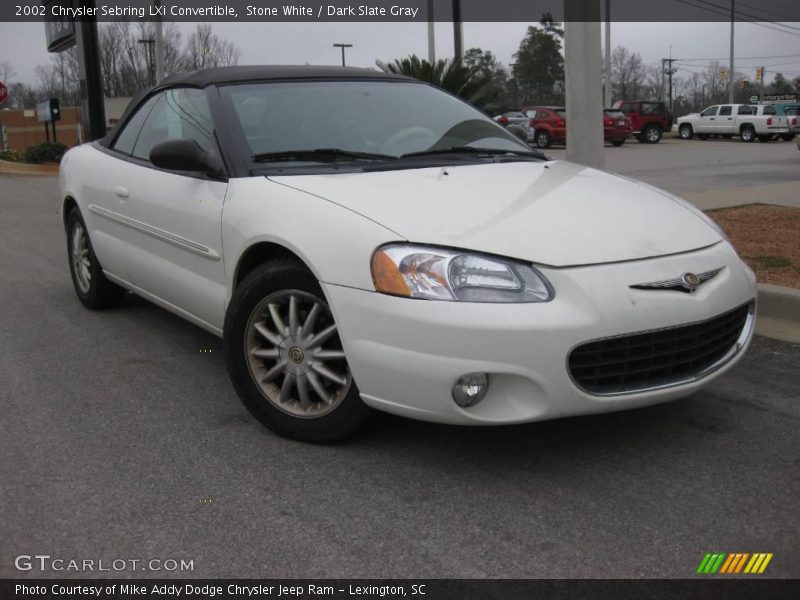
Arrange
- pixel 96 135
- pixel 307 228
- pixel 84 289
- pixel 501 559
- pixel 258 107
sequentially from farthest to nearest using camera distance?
1. pixel 96 135
2. pixel 84 289
3. pixel 258 107
4. pixel 307 228
5. pixel 501 559

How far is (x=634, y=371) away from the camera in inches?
122

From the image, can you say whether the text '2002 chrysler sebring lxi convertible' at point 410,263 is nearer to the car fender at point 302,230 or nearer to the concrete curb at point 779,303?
the car fender at point 302,230

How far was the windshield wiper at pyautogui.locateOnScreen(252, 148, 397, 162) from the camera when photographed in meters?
3.96

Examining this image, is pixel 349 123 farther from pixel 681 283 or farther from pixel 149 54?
pixel 149 54

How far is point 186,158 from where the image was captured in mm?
3973

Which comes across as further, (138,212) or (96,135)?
(96,135)

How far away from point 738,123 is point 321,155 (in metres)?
36.2

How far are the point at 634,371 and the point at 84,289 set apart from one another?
4121 mm

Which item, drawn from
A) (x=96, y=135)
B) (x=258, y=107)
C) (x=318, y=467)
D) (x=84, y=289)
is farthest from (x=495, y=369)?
(x=96, y=135)

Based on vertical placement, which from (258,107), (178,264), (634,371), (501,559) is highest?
(258,107)

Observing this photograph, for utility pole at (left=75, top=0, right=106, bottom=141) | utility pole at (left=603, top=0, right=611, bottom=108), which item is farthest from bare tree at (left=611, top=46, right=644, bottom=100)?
utility pole at (left=75, top=0, right=106, bottom=141)

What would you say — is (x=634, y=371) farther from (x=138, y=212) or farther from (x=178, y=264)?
(x=138, y=212)

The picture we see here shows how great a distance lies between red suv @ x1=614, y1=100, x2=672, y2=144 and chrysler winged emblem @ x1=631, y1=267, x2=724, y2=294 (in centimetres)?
3428

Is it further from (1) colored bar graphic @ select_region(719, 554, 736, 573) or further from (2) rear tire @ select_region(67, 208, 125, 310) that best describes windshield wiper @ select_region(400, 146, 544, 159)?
(2) rear tire @ select_region(67, 208, 125, 310)
